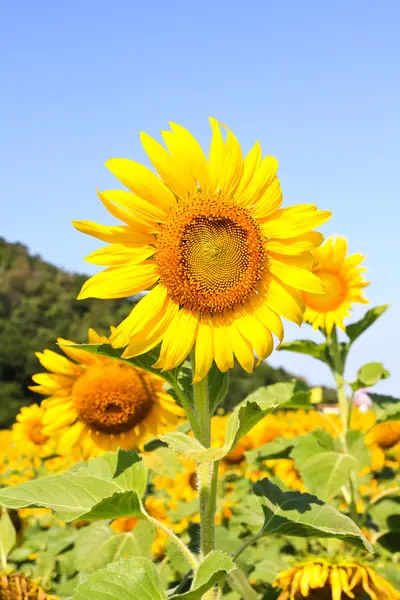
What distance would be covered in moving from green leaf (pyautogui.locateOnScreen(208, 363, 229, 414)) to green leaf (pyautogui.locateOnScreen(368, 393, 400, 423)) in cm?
208

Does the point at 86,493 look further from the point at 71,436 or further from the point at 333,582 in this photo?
the point at 71,436

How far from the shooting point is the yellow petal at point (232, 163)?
203 cm

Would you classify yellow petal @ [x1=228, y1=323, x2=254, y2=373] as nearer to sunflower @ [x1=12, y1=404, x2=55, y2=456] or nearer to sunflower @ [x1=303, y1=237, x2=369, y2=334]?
sunflower @ [x1=303, y1=237, x2=369, y2=334]

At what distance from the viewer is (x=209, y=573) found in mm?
1679

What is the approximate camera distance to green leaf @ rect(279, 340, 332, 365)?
4078mm

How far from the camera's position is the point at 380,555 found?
16.1 feet

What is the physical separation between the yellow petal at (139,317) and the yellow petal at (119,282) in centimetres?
4

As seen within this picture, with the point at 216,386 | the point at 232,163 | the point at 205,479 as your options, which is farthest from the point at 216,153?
the point at 205,479

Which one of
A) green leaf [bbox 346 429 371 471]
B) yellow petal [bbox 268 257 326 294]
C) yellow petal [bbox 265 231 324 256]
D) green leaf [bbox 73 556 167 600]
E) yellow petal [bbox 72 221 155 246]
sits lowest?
green leaf [bbox 73 556 167 600]

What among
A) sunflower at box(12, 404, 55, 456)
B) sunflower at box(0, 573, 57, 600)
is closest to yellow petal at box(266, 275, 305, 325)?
sunflower at box(0, 573, 57, 600)

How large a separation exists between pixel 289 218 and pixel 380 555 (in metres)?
3.61

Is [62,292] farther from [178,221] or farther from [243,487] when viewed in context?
[178,221]

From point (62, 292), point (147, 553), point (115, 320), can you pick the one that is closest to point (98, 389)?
point (147, 553)

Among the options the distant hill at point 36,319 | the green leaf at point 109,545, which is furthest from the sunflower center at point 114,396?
the distant hill at point 36,319
